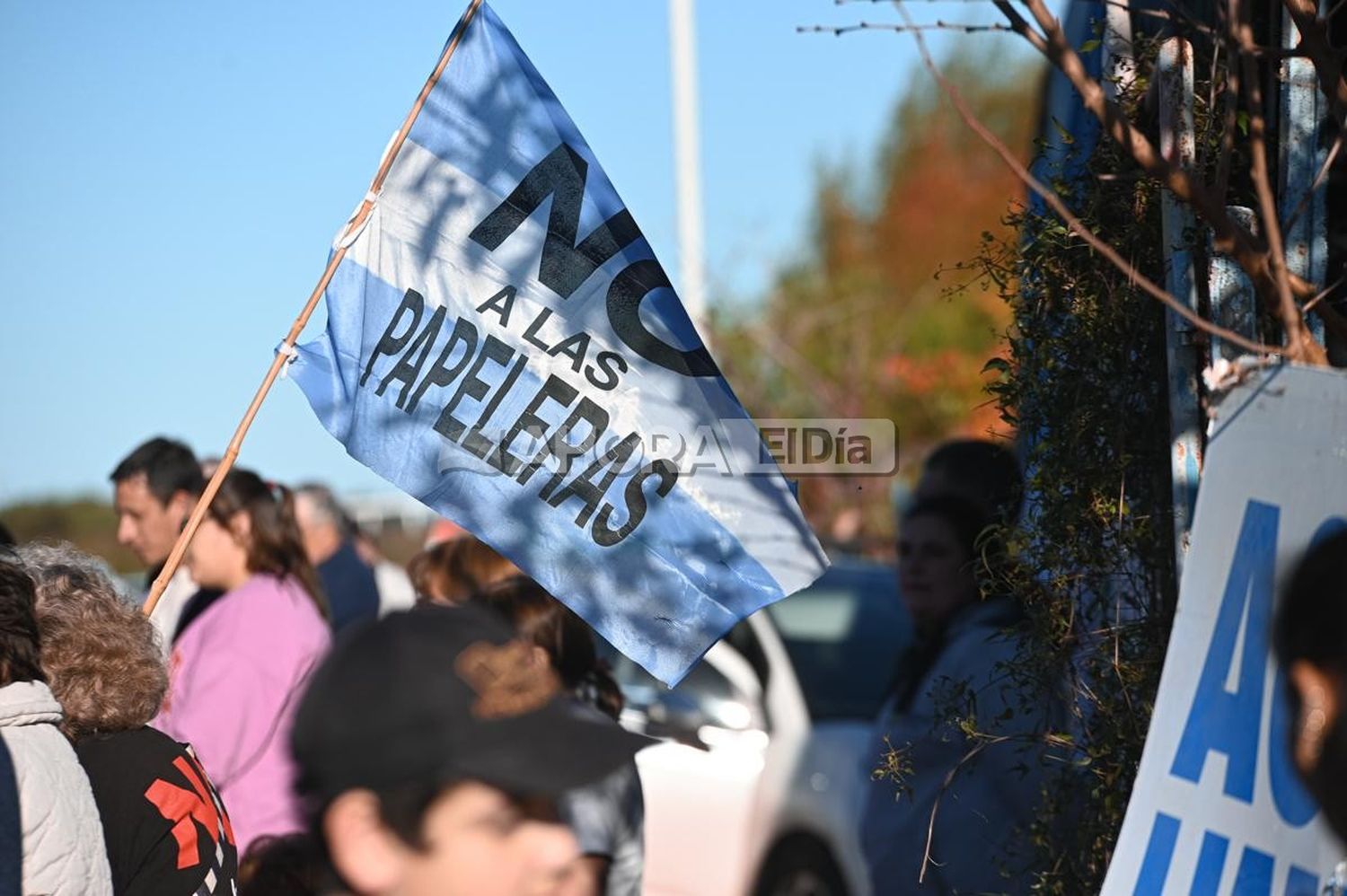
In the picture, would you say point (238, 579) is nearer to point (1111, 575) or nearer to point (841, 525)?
point (1111, 575)

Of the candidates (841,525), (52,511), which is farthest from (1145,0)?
(52,511)

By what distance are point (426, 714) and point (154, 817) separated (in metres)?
1.37

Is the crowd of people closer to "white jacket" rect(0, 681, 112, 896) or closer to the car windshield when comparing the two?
"white jacket" rect(0, 681, 112, 896)

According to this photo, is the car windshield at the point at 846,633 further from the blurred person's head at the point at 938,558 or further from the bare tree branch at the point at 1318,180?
the bare tree branch at the point at 1318,180

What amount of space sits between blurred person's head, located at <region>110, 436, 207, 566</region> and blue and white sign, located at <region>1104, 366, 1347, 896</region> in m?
3.76

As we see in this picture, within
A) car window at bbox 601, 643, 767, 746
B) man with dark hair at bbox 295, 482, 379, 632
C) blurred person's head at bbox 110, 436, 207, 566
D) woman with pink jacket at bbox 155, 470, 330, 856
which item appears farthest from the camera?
man with dark hair at bbox 295, 482, 379, 632

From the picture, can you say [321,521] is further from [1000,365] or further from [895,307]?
[895,307]

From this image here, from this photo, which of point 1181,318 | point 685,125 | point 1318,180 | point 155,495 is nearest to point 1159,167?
point 1318,180

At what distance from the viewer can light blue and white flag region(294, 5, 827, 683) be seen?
3543mm

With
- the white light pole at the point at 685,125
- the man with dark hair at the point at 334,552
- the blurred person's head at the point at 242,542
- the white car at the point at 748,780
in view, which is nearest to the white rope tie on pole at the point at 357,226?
the blurred person's head at the point at 242,542

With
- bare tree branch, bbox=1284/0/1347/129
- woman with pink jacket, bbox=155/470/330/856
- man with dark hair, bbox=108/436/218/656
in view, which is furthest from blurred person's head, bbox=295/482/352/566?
bare tree branch, bbox=1284/0/1347/129

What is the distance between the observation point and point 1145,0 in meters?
3.56

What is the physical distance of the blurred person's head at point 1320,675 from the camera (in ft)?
5.57

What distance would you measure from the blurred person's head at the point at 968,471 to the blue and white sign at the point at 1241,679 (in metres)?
1.78
